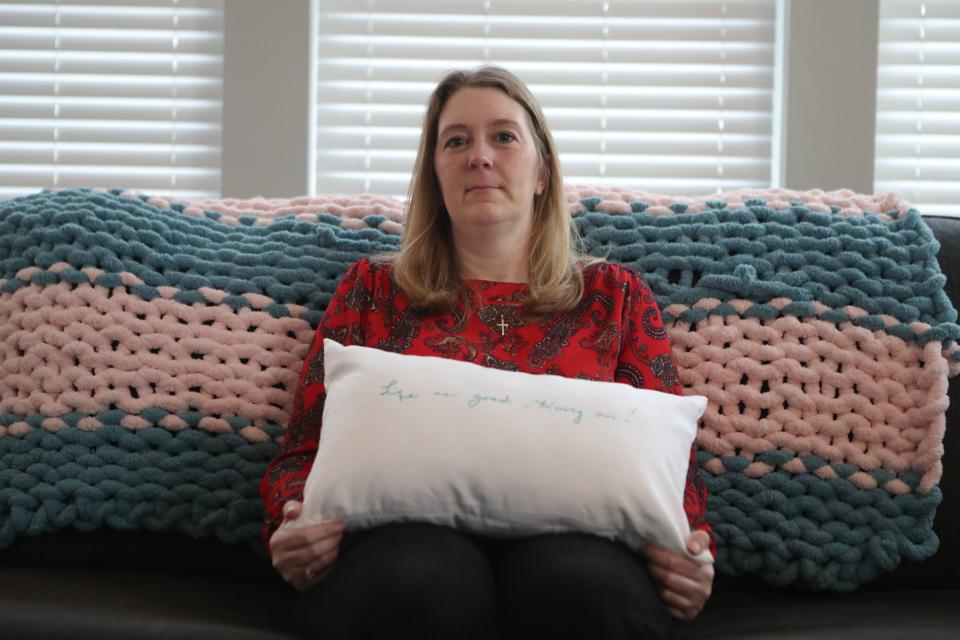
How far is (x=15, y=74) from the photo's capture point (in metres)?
2.36

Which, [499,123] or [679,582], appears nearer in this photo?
[679,582]

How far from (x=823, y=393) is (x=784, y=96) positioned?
102cm

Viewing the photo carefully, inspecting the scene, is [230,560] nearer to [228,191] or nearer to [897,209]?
[228,191]

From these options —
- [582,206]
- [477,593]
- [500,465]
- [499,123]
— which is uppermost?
[499,123]

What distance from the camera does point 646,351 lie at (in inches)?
57.5

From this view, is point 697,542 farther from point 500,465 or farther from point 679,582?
point 500,465

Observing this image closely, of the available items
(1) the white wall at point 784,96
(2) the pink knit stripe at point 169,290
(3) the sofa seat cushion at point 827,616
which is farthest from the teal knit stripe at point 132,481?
(1) the white wall at point 784,96

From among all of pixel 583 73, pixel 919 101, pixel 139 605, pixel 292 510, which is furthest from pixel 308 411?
pixel 919 101

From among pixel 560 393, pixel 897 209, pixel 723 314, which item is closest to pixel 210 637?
pixel 560 393

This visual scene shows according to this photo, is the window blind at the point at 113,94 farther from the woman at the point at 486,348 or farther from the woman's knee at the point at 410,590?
the woman's knee at the point at 410,590

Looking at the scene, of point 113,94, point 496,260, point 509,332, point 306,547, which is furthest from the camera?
point 113,94

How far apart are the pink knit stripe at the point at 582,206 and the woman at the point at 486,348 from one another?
0.08 metres

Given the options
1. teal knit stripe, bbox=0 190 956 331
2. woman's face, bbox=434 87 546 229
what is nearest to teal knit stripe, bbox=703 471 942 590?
teal knit stripe, bbox=0 190 956 331

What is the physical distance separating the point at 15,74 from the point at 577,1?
1446 mm
